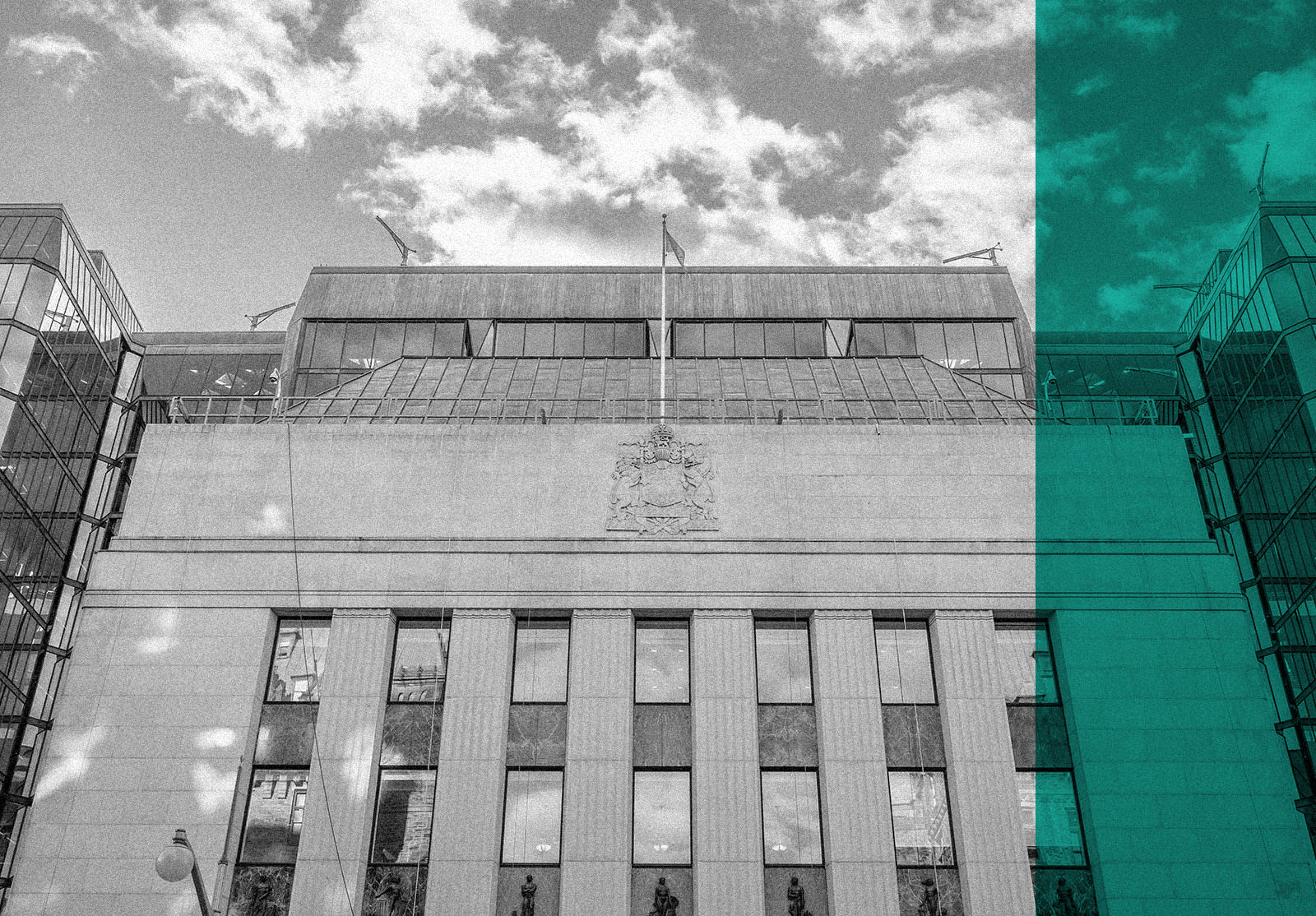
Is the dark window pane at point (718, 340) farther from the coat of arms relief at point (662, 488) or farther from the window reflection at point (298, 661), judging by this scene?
the window reflection at point (298, 661)

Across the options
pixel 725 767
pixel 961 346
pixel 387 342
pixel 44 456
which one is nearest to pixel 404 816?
pixel 725 767

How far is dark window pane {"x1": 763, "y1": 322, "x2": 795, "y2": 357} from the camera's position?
43.6 metres

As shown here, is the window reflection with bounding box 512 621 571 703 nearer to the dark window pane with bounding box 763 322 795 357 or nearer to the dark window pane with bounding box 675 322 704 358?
the dark window pane with bounding box 675 322 704 358

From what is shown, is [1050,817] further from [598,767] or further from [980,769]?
[598,767]

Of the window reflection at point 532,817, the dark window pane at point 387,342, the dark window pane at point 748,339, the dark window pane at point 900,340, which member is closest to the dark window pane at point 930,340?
the dark window pane at point 900,340

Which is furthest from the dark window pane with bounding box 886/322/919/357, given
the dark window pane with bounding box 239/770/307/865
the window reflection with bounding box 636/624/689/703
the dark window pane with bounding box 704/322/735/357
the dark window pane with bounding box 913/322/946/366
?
the dark window pane with bounding box 239/770/307/865

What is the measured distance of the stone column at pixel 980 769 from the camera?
79.1 ft

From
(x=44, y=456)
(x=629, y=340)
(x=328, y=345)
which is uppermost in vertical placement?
(x=629, y=340)

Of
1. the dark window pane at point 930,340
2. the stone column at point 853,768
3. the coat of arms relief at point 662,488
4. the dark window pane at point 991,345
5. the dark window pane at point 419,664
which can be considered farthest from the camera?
the dark window pane at point 930,340

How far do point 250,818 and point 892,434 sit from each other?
1981 cm

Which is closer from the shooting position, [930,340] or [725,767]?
[725,767]

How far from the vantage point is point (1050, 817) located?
25.2 meters

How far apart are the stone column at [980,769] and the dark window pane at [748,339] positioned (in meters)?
18.5

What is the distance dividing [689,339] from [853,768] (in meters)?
22.9
